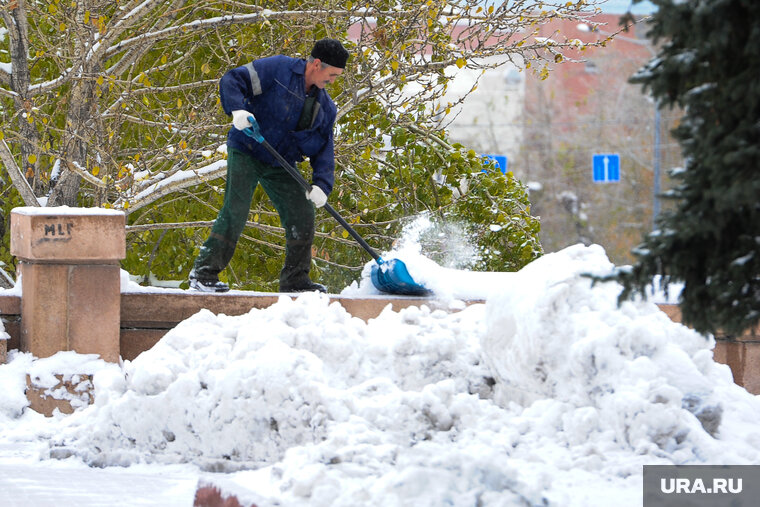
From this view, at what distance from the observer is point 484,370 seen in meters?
4.67

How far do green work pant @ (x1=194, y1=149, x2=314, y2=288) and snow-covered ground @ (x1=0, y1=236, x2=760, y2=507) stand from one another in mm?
1337

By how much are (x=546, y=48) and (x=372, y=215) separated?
7.74 feet

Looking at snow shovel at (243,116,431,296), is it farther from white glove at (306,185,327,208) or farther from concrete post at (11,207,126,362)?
concrete post at (11,207,126,362)

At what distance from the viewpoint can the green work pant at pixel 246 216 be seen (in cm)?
633

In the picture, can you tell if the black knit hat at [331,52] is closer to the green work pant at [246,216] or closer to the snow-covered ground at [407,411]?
the green work pant at [246,216]

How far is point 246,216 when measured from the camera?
6.44 metres

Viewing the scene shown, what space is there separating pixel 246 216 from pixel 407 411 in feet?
8.53

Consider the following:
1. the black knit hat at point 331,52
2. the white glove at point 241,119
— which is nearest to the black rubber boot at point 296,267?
the white glove at point 241,119

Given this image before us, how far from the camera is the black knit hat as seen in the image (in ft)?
20.4

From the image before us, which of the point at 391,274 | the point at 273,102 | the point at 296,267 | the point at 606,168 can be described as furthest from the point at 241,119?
the point at 606,168

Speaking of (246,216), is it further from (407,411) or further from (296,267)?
(407,411)

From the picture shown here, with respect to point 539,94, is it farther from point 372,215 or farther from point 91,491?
point 91,491

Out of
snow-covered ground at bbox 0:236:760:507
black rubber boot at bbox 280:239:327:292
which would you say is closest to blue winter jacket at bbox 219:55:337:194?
black rubber boot at bbox 280:239:327:292

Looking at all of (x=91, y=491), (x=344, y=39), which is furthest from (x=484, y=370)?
(x=344, y=39)
